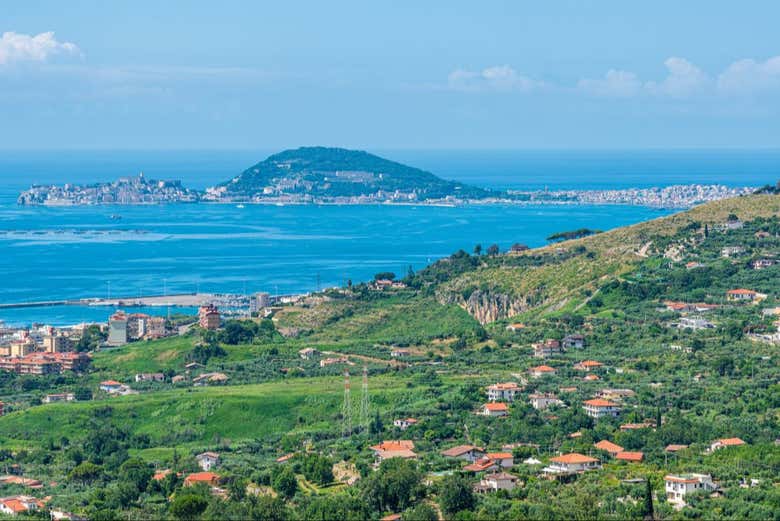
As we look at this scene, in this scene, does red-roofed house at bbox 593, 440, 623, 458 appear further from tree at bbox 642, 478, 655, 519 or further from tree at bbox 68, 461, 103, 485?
tree at bbox 68, 461, 103, 485

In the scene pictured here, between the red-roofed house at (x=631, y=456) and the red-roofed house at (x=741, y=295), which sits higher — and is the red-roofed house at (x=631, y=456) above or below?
below

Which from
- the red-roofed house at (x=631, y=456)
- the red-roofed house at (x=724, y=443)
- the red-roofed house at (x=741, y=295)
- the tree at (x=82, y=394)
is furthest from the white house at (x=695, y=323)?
the tree at (x=82, y=394)

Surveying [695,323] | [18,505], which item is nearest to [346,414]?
[18,505]

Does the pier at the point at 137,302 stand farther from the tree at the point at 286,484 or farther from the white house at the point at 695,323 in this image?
the tree at the point at 286,484

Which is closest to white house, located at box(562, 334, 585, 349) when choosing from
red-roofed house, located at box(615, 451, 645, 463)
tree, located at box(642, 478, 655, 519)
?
red-roofed house, located at box(615, 451, 645, 463)

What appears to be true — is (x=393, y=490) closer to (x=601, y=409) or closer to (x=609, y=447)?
(x=609, y=447)

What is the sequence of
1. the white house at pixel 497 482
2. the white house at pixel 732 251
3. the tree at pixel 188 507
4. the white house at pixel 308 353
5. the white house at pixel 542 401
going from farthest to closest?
the white house at pixel 732 251 < the white house at pixel 308 353 < the white house at pixel 542 401 < the white house at pixel 497 482 < the tree at pixel 188 507
